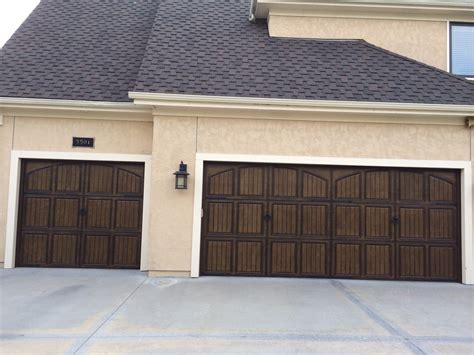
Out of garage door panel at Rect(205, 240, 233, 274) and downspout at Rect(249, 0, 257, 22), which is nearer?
garage door panel at Rect(205, 240, 233, 274)

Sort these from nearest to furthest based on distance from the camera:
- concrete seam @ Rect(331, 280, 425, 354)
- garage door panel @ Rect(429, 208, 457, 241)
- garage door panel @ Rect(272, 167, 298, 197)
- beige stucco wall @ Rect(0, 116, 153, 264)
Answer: concrete seam @ Rect(331, 280, 425, 354), garage door panel @ Rect(429, 208, 457, 241), garage door panel @ Rect(272, 167, 298, 197), beige stucco wall @ Rect(0, 116, 153, 264)

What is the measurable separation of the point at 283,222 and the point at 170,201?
2328 mm

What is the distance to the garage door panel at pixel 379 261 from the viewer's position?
324 inches

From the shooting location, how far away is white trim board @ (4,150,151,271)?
860 centimetres

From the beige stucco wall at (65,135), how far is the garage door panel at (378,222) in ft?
15.9

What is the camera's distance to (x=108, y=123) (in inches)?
349

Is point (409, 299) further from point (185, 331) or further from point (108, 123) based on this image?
point (108, 123)

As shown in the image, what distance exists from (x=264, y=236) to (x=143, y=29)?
674 centimetres

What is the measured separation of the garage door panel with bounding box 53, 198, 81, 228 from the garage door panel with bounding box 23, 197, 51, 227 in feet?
0.63

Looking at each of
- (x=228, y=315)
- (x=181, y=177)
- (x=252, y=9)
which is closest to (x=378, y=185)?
(x=181, y=177)

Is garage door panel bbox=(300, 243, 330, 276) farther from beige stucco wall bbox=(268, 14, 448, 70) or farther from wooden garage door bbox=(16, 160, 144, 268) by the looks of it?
beige stucco wall bbox=(268, 14, 448, 70)

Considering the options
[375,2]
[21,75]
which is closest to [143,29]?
[21,75]

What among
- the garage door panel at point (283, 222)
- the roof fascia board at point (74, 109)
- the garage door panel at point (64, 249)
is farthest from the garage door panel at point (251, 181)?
the garage door panel at point (64, 249)

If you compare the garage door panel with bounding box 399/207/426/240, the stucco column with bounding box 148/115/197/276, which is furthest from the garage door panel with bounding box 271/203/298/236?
the garage door panel with bounding box 399/207/426/240
